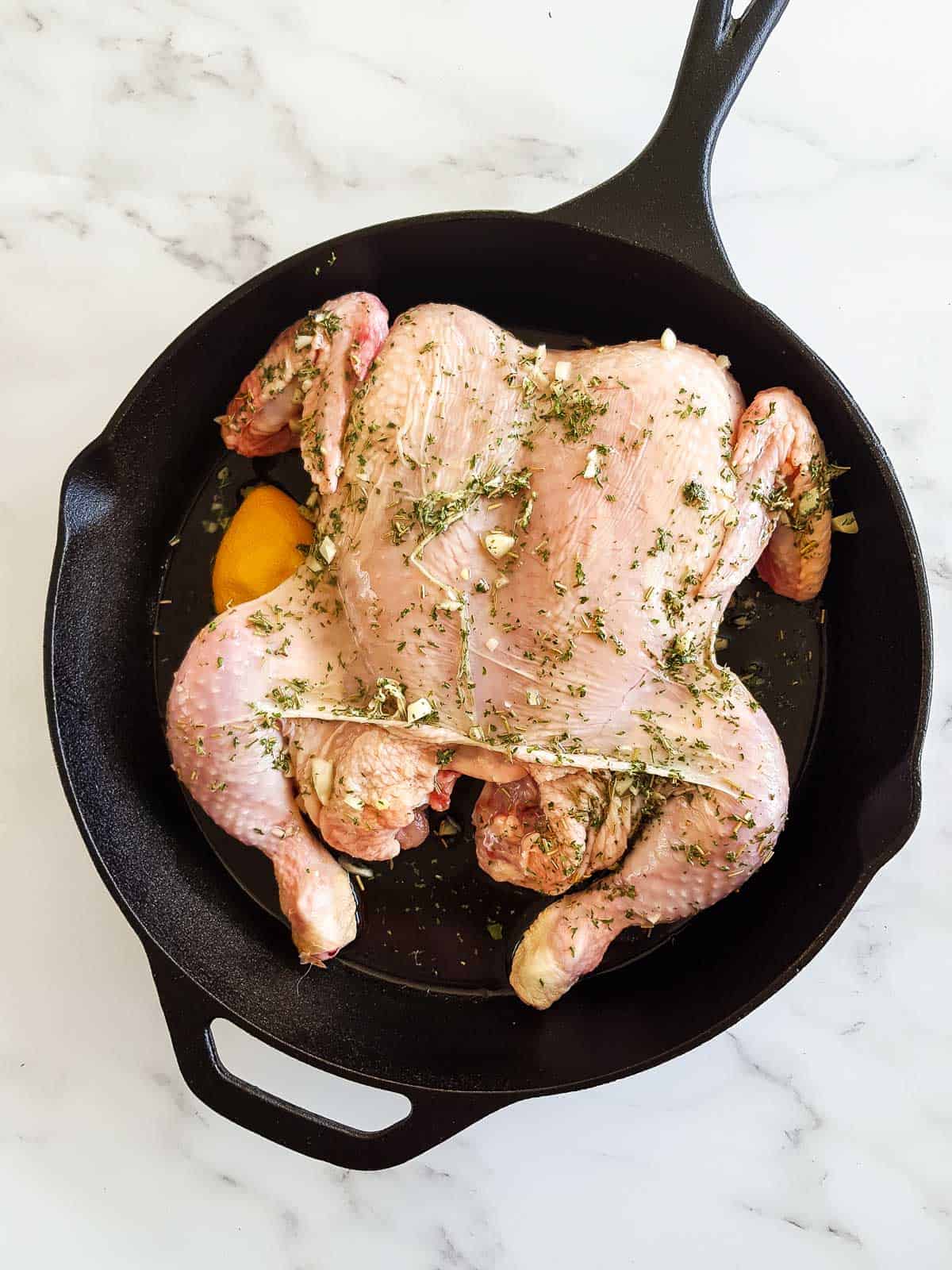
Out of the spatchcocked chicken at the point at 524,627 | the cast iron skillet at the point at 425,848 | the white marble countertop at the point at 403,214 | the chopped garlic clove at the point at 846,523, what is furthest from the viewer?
the white marble countertop at the point at 403,214

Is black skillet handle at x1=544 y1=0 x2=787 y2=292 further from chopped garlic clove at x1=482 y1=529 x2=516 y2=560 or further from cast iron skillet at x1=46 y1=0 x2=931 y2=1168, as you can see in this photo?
chopped garlic clove at x1=482 y1=529 x2=516 y2=560

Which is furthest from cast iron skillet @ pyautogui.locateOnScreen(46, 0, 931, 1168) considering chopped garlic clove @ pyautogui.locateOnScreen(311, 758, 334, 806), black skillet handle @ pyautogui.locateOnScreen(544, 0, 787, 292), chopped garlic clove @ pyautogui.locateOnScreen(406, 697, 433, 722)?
chopped garlic clove @ pyautogui.locateOnScreen(406, 697, 433, 722)

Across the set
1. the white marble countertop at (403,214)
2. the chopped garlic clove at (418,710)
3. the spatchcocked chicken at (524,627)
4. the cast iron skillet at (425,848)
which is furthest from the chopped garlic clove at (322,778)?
the white marble countertop at (403,214)

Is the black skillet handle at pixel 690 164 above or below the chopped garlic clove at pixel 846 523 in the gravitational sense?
above

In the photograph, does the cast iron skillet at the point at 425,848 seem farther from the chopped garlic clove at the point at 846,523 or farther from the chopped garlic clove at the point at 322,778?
the chopped garlic clove at the point at 322,778

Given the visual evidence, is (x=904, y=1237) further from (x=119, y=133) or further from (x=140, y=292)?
(x=119, y=133)

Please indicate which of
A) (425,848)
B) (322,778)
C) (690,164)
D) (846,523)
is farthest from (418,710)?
(690,164)
